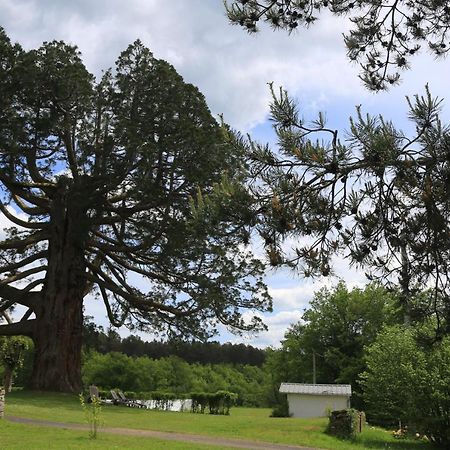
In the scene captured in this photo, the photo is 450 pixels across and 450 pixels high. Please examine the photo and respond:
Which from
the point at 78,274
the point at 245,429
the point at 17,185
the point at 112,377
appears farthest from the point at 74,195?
the point at 112,377

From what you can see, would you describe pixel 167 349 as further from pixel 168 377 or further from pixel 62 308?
pixel 62 308

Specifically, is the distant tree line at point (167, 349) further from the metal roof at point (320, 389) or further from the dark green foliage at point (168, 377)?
the metal roof at point (320, 389)

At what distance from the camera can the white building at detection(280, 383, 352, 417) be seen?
29.1 meters

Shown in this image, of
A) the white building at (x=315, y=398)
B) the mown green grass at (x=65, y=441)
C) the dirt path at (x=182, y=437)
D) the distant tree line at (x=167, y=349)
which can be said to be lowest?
the dirt path at (x=182, y=437)

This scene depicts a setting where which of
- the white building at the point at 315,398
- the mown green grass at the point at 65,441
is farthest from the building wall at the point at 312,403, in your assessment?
the mown green grass at the point at 65,441

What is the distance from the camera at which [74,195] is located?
24.3 meters

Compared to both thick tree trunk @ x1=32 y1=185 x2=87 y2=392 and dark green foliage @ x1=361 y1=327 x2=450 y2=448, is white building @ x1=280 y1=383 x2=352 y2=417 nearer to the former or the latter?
dark green foliage @ x1=361 y1=327 x2=450 y2=448

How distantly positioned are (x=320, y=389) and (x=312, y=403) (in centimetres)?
104

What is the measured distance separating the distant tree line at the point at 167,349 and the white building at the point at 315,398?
5.54m

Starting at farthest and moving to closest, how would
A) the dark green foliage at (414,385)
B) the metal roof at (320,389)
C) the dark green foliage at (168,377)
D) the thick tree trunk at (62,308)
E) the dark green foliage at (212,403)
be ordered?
the dark green foliage at (168,377)
the dark green foliage at (212,403)
the metal roof at (320,389)
the thick tree trunk at (62,308)
the dark green foliage at (414,385)

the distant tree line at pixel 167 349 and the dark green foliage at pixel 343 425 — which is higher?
the distant tree line at pixel 167 349

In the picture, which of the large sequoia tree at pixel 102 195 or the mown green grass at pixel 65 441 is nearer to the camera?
the mown green grass at pixel 65 441

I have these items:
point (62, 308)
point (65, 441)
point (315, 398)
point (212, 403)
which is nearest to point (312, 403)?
point (315, 398)

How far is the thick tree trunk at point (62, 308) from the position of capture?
82.4 ft
